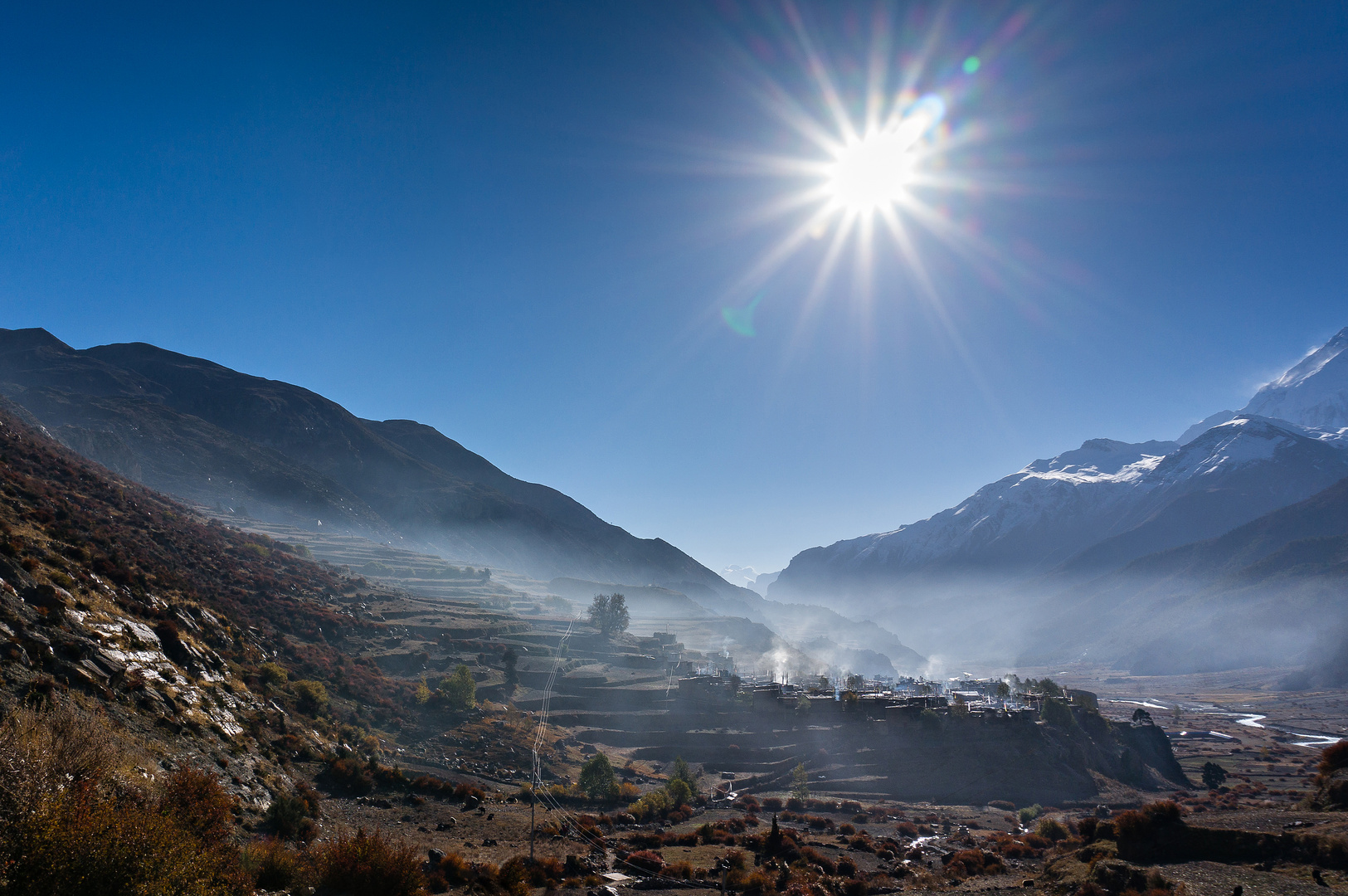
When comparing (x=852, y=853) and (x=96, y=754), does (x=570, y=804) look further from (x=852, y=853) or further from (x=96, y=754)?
(x=96, y=754)

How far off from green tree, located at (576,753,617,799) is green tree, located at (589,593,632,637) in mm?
60413

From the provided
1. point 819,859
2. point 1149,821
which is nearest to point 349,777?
point 819,859

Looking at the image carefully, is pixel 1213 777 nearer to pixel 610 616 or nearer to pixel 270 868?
pixel 610 616

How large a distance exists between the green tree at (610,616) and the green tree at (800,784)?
171ft

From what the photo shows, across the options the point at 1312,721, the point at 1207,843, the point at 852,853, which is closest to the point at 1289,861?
the point at 1207,843

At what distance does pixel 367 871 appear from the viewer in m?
12.9

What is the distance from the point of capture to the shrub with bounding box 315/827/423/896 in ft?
42.1

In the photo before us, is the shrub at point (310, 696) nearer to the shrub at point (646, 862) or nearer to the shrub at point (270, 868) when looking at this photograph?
the shrub at point (646, 862)

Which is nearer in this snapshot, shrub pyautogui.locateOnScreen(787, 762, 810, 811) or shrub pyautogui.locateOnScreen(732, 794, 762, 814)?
shrub pyautogui.locateOnScreen(732, 794, 762, 814)

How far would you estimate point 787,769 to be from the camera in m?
53.9

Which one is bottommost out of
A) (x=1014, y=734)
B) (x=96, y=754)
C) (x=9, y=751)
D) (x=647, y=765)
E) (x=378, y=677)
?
(x=647, y=765)

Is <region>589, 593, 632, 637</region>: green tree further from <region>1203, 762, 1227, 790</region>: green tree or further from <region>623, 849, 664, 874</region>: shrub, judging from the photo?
<region>623, 849, 664, 874</region>: shrub

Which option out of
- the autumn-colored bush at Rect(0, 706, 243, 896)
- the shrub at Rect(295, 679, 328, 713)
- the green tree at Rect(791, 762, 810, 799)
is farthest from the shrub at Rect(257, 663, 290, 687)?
the green tree at Rect(791, 762, 810, 799)

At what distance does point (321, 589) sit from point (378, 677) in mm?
23037
